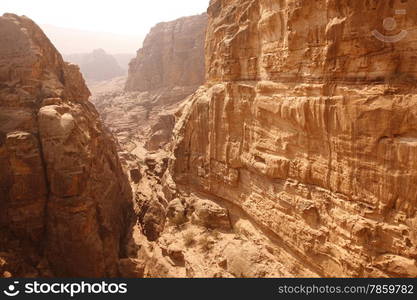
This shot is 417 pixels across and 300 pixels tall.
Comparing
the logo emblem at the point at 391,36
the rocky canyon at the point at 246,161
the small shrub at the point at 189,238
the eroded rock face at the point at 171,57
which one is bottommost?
the small shrub at the point at 189,238

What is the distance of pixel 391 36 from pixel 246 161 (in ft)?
24.5

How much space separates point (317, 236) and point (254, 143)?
4.75m

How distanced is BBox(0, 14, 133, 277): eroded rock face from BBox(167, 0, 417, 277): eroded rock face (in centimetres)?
722

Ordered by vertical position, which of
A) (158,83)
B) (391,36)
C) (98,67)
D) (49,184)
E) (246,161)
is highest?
(98,67)

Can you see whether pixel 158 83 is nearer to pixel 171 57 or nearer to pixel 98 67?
pixel 171 57

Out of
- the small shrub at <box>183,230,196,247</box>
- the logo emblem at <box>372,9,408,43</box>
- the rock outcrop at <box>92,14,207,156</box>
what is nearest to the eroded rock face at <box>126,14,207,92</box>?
the rock outcrop at <box>92,14,207,156</box>

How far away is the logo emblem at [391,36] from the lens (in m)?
9.28

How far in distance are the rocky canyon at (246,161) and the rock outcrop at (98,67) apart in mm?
66864

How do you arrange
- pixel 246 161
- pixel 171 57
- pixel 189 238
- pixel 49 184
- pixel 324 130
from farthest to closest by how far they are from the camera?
pixel 171 57, pixel 49 184, pixel 189 238, pixel 246 161, pixel 324 130

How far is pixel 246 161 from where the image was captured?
14953mm

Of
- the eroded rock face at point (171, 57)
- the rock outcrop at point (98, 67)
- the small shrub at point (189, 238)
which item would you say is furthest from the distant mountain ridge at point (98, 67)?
the small shrub at point (189, 238)

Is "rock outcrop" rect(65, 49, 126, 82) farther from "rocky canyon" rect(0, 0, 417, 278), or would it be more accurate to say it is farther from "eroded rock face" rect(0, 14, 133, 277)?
"eroded rock face" rect(0, 14, 133, 277)

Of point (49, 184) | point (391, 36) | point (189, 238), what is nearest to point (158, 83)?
point (49, 184)

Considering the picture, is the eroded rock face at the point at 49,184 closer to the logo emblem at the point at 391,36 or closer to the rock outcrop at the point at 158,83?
the logo emblem at the point at 391,36
